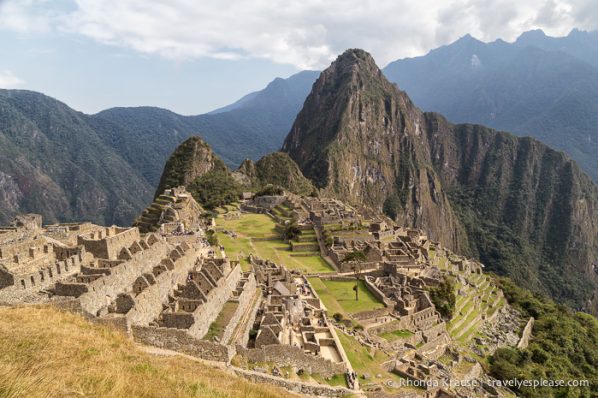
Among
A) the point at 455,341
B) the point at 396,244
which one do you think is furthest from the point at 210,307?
the point at 396,244

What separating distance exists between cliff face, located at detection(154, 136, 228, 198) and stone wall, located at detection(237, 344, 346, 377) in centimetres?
9027

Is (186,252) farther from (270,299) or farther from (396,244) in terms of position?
(396,244)

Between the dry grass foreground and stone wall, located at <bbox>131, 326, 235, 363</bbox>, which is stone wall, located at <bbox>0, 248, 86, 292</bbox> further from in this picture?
stone wall, located at <bbox>131, 326, 235, 363</bbox>

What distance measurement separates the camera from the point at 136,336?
17984 millimetres

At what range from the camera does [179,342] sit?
18.5 meters

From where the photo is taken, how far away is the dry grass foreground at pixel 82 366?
907cm

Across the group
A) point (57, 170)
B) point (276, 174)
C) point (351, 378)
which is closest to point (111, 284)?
point (351, 378)

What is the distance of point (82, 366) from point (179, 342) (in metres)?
7.57

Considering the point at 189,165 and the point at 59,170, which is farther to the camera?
the point at 59,170

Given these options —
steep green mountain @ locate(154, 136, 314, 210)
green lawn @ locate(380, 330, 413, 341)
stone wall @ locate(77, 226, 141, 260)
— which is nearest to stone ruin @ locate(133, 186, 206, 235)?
steep green mountain @ locate(154, 136, 314, 210)

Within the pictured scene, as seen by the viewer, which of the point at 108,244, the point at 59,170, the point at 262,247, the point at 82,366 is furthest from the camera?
the point at 59,170

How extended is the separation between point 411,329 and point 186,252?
64.4 ft

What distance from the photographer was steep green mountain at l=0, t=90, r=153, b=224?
385 ft

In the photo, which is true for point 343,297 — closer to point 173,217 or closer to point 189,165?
point 173,217
